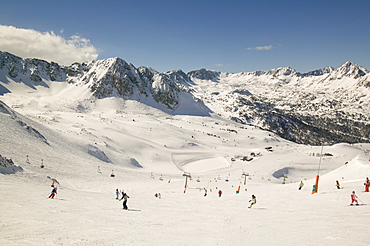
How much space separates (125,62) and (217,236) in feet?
661

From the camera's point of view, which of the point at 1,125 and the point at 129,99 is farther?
the point at 129,99

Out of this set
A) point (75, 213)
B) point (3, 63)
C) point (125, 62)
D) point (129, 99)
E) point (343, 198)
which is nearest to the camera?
point (75, 213)

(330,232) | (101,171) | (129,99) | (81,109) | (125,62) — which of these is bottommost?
(101,171)

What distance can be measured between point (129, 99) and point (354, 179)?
524 feet

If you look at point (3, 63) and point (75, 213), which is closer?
point (75, 213)

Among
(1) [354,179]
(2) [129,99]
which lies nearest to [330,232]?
(1) [354,179]

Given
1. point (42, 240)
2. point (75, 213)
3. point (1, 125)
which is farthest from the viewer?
point (1, 125)

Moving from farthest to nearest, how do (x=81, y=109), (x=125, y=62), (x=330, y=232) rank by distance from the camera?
(x=125, y=62), (x=81, y=109), (x=330, y=232)

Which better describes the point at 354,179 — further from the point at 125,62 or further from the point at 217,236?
the point at 125,62

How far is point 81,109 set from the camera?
463ft

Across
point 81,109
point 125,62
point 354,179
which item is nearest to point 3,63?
point 81,109

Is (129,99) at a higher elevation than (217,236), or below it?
higher

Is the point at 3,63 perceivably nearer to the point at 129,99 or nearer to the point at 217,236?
the point at 129,99

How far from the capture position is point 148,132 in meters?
95.1
